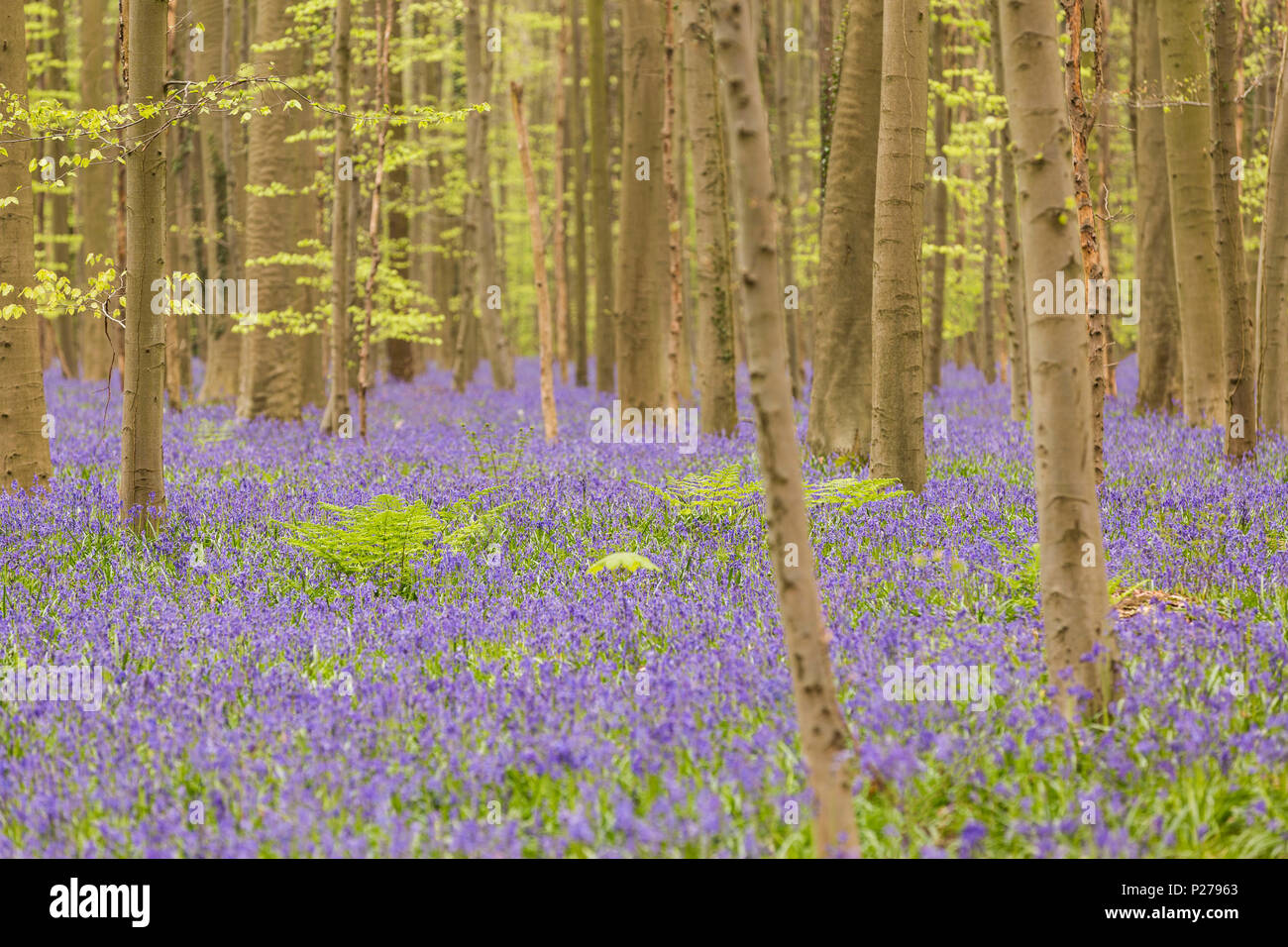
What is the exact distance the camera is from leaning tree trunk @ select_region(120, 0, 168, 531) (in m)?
7.58

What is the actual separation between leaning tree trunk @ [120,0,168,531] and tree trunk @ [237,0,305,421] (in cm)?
725

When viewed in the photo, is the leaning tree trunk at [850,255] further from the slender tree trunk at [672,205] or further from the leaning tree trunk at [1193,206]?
the leaning tree trunk at [1193,206]

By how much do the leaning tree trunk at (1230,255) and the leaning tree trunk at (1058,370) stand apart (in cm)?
685

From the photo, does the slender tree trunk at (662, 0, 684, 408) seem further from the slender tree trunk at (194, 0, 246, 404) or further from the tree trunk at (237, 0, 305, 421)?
the slender tree trunk at (194, 0, 246, 404)

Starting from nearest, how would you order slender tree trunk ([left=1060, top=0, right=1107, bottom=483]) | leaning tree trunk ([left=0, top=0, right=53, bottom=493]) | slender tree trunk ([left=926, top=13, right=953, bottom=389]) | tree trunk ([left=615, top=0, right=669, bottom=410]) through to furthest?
slender tree trunk ([left=1060, top=0, right=1107, bottom=483]) < leaning tree trunk ([left=0, top=0, right=53, bottom=493]) < tree trunk ([left=615, top=0, right=669, bottom=410]) < slender tree trunk ([left=926, top=13, right=953, bottom=389])

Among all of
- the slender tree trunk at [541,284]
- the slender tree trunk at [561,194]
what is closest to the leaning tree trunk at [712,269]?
the slender tree trunk at [541,284]

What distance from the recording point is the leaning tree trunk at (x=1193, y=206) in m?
12.8

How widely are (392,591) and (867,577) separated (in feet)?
9.30

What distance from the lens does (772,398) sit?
11.4 feet

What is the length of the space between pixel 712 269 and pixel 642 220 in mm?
2391

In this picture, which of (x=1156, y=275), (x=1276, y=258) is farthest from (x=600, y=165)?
(x=1276, y=258)

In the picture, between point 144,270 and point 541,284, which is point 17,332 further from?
point 541,284

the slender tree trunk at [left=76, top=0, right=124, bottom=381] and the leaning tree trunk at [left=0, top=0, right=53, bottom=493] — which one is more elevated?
the slender tree trunk at [left=76, top=0, right=124, bottom=381]

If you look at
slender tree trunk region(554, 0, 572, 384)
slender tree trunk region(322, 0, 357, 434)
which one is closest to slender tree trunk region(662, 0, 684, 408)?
slender tree trunk region(322, 0, 357, 434)
